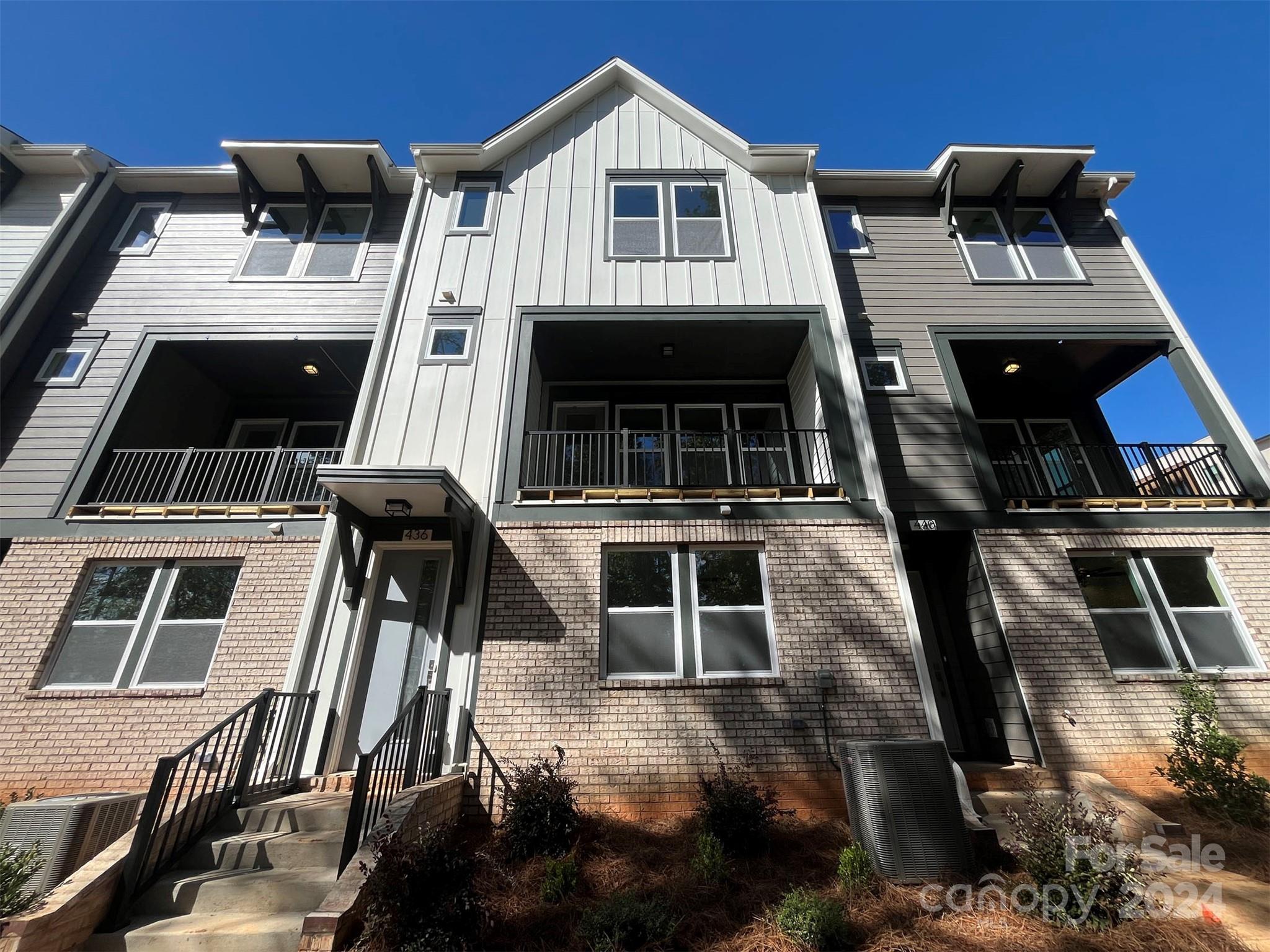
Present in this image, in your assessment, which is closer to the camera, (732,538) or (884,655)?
(884,655)

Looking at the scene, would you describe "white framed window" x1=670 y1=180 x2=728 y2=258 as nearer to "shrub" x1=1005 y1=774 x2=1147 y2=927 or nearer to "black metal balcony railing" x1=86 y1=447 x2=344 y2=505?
"black metal balcony railing" x1=86 y1=447 x2=344 y2=505

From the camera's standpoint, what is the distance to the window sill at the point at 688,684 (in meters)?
6.59

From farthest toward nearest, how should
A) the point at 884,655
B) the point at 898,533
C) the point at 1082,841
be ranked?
1. the point at 898,533
2. the point at 884,655
3. the point at 1082,841

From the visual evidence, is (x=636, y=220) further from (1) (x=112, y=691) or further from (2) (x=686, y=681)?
(1) (x=112, y=691)

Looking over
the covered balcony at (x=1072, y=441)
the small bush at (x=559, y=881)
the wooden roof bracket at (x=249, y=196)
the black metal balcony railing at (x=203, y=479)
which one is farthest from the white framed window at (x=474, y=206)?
the small bush at (x=559, y=881)

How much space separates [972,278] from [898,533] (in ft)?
17.5

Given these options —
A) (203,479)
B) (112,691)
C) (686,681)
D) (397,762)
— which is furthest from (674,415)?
(112,691)

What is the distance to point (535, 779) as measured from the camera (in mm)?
5305

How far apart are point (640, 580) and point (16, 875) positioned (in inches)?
223

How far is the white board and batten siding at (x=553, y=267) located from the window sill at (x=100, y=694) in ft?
11.5

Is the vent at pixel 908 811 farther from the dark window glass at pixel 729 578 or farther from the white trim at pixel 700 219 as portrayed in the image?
the white trim at pixel 700 219

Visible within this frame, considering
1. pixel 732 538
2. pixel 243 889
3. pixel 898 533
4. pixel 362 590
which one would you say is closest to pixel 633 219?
pixel 732 538

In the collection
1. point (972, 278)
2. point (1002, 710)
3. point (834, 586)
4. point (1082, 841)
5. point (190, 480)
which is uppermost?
point (972, 278)

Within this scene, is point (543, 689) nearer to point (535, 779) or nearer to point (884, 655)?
point (535, 779)
